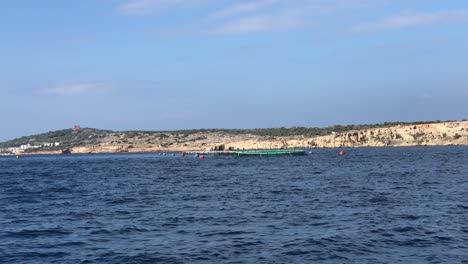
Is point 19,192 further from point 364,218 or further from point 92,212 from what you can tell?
point 364,218

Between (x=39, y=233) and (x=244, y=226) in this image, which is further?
(x=244, y=226)

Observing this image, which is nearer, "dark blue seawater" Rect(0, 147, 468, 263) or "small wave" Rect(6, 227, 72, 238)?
"dark blue seawater" Rect(0, 147, 468, 263)

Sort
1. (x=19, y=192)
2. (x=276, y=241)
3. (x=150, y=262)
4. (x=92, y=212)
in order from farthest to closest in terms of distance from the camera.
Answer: (x=19, y=192) → (x=92, y=212) → (x=276, y=241) → (x=150, y=262)

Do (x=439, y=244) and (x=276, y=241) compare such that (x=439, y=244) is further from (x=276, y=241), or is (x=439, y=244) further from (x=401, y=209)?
(x=401, y=209)

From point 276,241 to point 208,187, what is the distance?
3209 cm

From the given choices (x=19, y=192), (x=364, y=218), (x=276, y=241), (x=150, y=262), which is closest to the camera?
(x=150, y=262)

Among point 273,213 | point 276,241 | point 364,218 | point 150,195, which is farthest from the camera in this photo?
point 150,195

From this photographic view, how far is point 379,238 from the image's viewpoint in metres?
27.3

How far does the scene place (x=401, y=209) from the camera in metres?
37.2

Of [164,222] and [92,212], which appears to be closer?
[164,222]

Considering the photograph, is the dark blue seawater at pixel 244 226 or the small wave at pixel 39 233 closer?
the dark blue seawater at pixel 244 226

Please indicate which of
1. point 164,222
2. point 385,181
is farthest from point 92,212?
point 385,181

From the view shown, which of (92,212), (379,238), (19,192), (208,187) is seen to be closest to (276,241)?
(379,238)

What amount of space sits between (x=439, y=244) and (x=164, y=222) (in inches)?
621
